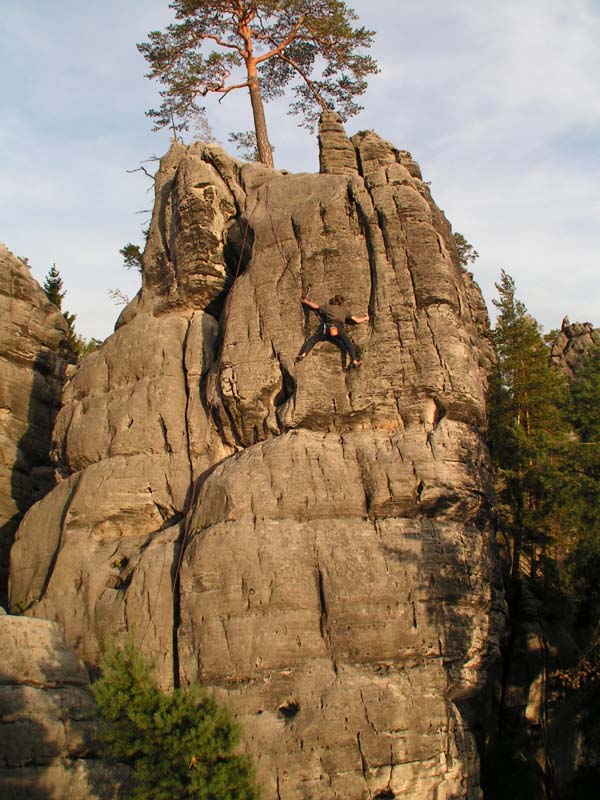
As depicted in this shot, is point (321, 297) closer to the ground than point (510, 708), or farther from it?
farther from it

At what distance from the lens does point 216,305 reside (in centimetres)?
2298

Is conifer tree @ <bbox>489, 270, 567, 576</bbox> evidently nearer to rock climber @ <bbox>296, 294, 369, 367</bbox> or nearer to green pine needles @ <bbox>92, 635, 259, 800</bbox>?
rock climber @ <bbox>296, 294, 369, 367</bbox>

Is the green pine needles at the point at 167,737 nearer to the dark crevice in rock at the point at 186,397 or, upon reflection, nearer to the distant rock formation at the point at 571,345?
the dark crevice in rock at the point at 186,397

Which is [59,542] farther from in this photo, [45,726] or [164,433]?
[45,726]

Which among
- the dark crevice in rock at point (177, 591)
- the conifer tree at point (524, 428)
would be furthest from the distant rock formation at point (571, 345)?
the dark crevice in rock at point (177, 591)

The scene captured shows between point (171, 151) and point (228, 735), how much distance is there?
17244 millimetres

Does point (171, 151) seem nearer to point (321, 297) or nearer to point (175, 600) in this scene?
point (321, 297)

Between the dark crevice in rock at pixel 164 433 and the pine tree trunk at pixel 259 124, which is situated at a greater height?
the pine tree trunk at pixel 259 124

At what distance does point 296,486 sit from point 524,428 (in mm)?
9825

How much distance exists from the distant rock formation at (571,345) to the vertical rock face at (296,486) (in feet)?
38.9

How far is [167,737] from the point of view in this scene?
14859 mm

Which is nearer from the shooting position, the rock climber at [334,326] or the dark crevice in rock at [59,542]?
Answer: the rock climber at [334,326]

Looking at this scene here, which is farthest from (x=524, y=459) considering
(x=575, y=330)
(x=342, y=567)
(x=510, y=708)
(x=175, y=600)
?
(x=575, y=330)

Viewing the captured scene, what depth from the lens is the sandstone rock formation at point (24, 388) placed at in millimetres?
25547
